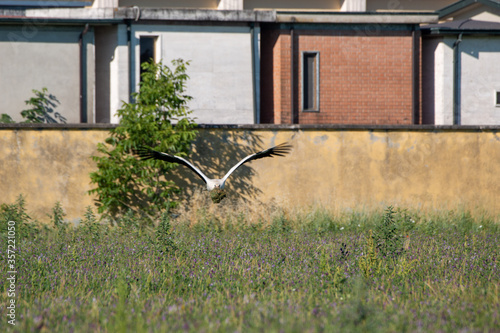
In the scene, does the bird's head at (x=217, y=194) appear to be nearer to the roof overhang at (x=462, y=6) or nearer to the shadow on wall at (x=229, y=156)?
the shadow on wall at (x=229, y=156)

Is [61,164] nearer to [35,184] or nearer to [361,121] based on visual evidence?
[35,184]

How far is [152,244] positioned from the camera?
9.29 meters

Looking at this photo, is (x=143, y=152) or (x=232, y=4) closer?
(x=143, y=152)

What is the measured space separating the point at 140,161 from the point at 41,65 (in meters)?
6.80

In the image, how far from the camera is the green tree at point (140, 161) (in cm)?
1240

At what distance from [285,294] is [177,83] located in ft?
26.2

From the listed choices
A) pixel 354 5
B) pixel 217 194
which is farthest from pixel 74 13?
pixel 354 5

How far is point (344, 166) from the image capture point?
44.1ft

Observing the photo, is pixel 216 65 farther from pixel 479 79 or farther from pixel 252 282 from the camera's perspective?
pixel 252 282

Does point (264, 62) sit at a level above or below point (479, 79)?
above

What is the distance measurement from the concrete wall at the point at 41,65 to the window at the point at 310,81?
6.28m

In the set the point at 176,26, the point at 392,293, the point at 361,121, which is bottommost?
the point at 392,293

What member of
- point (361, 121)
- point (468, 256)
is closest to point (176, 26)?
point (361, 121)

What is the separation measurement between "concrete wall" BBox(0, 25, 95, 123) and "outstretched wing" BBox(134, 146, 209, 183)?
5986 millimetres
